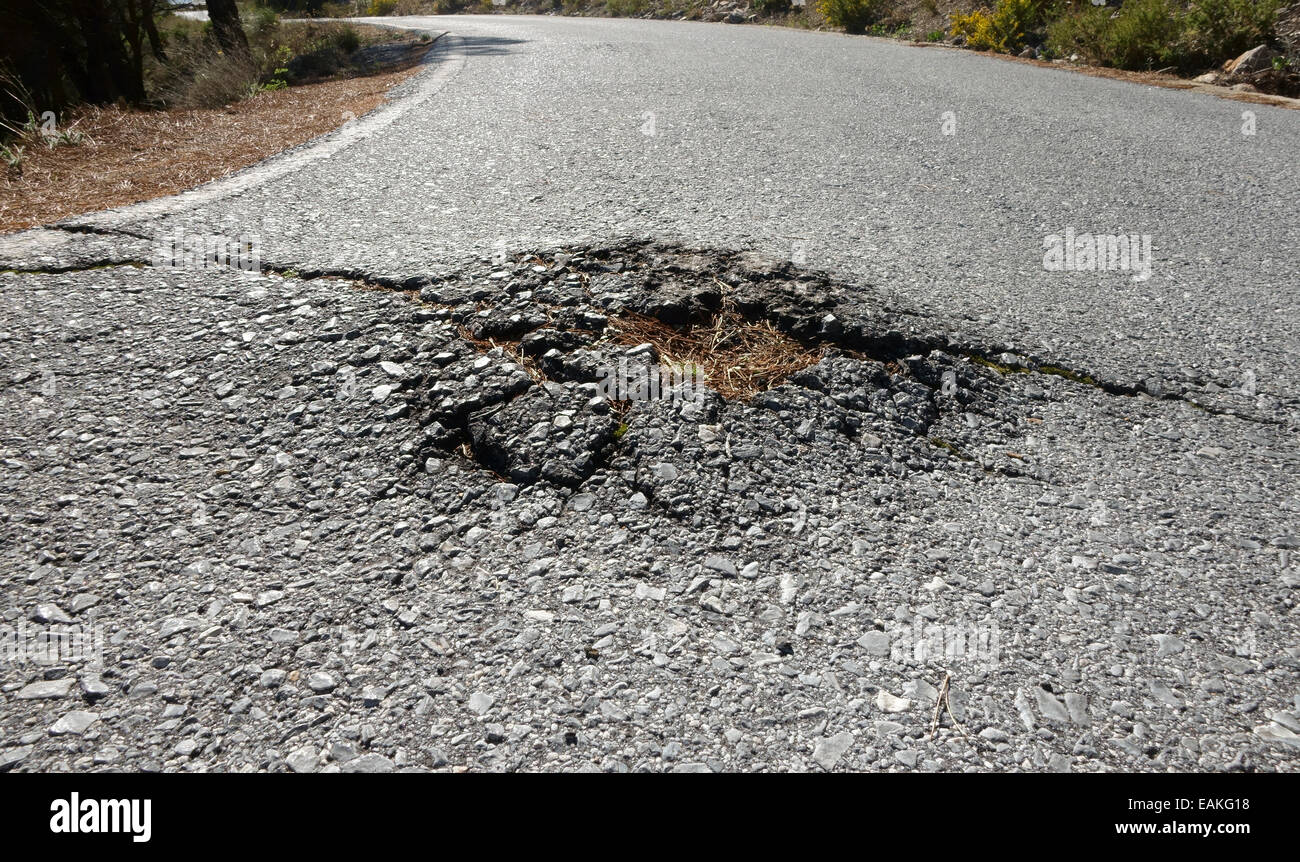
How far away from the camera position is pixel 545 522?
2.14 metres

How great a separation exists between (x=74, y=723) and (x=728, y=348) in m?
2.17

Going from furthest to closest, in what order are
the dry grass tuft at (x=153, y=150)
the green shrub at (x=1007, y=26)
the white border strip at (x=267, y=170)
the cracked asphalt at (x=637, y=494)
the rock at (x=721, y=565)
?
the green shrub at (x=1007, y=26) → the dry grass tuft at (x=153, y=150) → the white border strip at (x=267, y=170) → the rock at (x=721, y=565) → the cracked asphalt at (x=637, y=494)

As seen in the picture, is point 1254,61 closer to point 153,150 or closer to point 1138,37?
point 1138,37

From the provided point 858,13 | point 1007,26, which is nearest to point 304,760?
point 1007,26

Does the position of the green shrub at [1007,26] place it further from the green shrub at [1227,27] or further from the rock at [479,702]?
the rock at [479,702]

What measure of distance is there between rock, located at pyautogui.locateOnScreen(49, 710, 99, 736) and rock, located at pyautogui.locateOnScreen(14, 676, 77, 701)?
0.08 metres

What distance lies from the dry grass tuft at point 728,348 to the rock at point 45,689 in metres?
1.87

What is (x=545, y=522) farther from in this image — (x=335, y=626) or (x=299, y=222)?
(x=299, y=222)

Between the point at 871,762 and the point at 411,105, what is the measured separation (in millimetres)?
7295

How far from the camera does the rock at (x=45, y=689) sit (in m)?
1.63

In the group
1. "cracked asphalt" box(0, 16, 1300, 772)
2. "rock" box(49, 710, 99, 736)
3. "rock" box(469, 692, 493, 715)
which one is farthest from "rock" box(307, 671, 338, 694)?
"rock" box(49, 710, 99, 736)

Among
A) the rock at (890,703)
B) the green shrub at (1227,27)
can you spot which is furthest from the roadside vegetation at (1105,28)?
the rock at (890,703)

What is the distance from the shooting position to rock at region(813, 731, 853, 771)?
1501 mm
